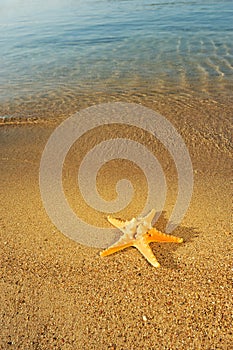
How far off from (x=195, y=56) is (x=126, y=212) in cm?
587

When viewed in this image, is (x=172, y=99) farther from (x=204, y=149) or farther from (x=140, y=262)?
(x=140, y=262)

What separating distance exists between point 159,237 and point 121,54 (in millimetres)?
6839

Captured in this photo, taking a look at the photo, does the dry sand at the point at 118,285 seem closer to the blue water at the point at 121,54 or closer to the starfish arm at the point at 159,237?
the starfish arm at the point at 159,237

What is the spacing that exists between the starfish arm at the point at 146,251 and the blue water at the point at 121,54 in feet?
13.3

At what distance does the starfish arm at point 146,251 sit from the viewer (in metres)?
2.49

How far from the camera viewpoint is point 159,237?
8.64ft

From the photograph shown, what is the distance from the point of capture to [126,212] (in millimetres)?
3197

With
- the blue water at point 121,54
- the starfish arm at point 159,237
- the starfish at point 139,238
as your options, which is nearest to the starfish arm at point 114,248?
the starfish at point 139,238

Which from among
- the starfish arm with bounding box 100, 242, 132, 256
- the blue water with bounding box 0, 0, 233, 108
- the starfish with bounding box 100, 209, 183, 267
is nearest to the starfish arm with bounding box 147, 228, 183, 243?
A: the starfish with bounding box 100, 209, 183, 267

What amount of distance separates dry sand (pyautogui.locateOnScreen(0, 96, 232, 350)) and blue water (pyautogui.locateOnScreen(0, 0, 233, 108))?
11.7 feet

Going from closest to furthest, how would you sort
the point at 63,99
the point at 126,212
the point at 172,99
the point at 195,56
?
1. the point at 126,212
2. the point at 172,99
3. the point at 63,99
4. the point at 195,56

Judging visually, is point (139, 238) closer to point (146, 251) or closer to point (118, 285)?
point (146, 251)

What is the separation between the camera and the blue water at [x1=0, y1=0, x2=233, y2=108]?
6.45 meters

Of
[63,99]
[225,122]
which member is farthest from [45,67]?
[225,122]
